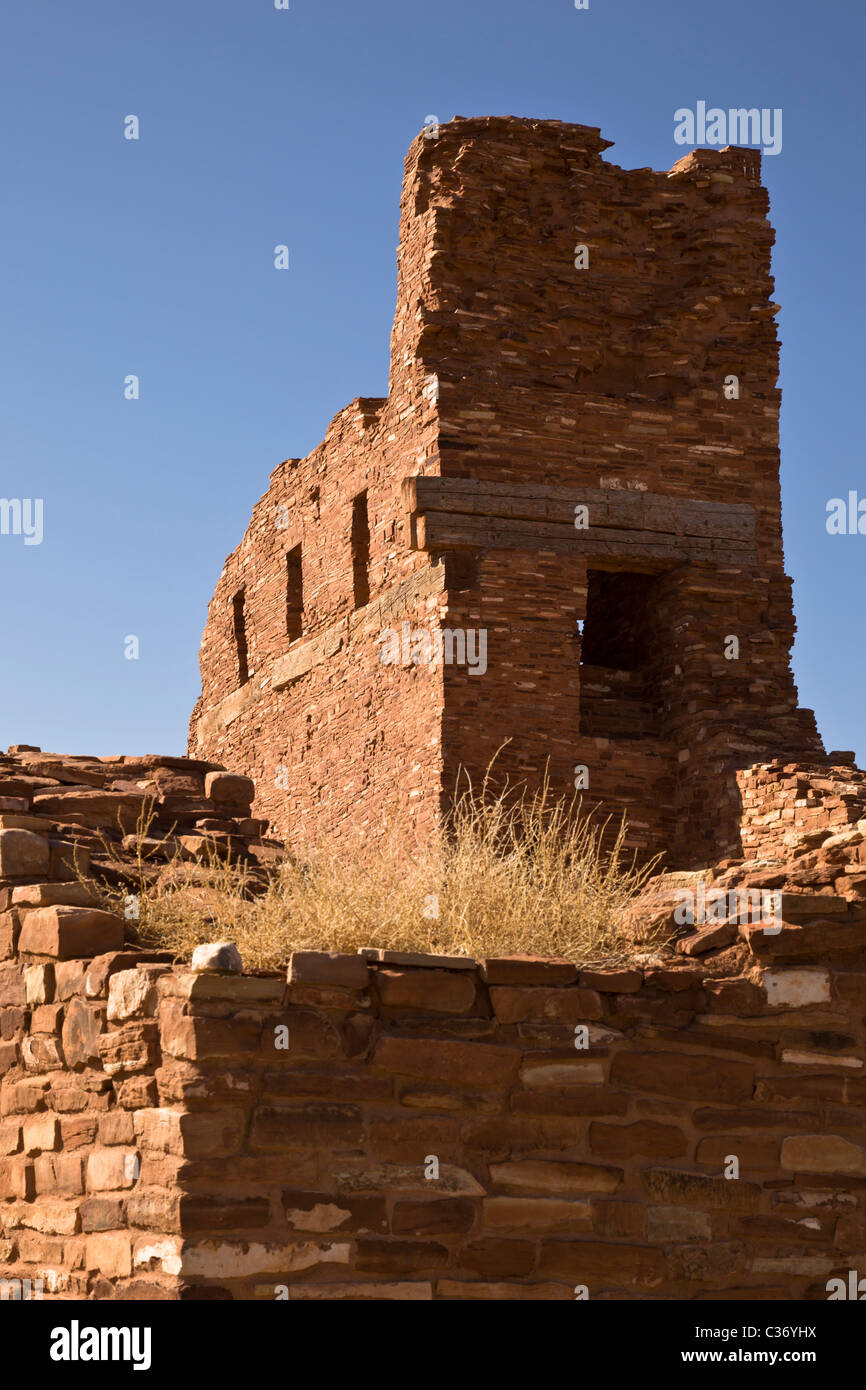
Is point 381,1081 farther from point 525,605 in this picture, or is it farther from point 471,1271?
point 525,605

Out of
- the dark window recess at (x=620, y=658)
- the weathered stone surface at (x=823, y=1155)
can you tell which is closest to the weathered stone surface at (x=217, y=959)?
the weathered stone surface at (x=823, y=1155)

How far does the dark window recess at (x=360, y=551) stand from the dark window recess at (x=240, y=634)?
12.3ft

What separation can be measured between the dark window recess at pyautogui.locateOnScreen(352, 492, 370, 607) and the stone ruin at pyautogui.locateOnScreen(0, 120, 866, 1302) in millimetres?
37

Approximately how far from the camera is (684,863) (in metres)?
14.4

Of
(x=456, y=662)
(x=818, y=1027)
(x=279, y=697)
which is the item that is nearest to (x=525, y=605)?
(x=456, y=662)

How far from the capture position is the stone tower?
14422mm

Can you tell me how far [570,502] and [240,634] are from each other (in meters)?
6.70

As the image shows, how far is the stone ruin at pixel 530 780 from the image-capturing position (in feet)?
21.7

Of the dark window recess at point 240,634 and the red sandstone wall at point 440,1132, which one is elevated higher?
the dark window recess at point 240,634

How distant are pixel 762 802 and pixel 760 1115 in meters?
6.52

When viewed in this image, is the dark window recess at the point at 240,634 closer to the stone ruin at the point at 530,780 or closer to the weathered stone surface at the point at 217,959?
the stone ruin at the point at 530,780

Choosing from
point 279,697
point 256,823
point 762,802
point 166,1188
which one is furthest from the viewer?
point 279,697

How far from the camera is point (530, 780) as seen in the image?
14234 mm

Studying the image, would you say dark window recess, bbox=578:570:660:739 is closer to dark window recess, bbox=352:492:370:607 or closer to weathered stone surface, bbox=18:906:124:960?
dark window recess, bbox=352:492:370:607
